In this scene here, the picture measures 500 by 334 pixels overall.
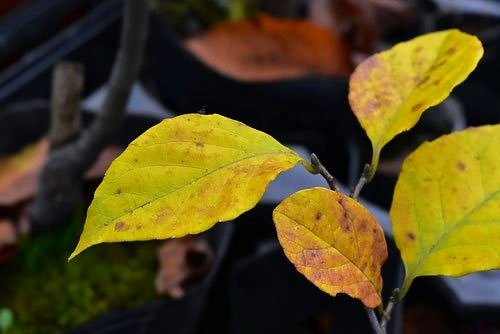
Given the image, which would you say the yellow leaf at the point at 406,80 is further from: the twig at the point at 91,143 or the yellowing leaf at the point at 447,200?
the twig at the point at 91,143

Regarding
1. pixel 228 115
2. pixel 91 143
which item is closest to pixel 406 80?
pixel 91 143

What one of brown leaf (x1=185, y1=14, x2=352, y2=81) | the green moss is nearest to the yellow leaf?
the green moss

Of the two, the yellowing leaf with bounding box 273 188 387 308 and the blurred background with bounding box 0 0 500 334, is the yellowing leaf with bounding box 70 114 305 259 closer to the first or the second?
the yellowing leaf with bounding box 273 188 387 308

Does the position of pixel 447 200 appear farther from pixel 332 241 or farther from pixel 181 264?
pixel 181 264

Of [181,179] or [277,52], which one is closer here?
[181,179]

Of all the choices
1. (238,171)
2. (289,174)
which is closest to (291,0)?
(289,174)

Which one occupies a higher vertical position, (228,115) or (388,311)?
(388,311)
